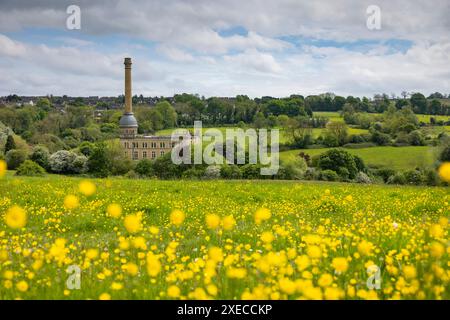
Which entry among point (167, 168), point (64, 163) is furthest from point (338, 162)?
point (64, 163)

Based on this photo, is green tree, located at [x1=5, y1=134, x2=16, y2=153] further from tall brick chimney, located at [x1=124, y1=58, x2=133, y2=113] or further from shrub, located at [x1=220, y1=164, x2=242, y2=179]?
tall brick chimney, located at [x1=124, y1=58, x2=133, y2=113]

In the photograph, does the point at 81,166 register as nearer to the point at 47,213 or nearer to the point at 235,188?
the point at 235,188

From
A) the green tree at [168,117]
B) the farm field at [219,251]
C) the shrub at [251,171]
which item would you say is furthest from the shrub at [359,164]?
the green tree at [168,117]

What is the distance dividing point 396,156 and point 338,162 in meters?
17.8

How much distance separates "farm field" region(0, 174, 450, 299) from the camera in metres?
4.69

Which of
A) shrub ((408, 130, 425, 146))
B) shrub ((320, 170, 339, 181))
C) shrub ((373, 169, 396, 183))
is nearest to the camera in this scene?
shrub ((320, 170, 339, 181))

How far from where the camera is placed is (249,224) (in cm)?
1049

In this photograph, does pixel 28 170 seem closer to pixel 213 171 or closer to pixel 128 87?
pixel 213 171

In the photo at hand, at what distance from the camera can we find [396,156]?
262 feet

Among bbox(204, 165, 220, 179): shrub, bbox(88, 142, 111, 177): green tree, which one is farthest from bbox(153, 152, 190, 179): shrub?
bbox(204, 165, 220, 179): shrub

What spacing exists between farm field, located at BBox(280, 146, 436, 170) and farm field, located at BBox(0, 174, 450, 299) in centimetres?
5664

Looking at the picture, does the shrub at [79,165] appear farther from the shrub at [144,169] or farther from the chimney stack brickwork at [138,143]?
the chimney stack brickwork at [138,143]

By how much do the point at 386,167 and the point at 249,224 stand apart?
6882 cm

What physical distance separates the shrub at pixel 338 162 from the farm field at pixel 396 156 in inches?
222
